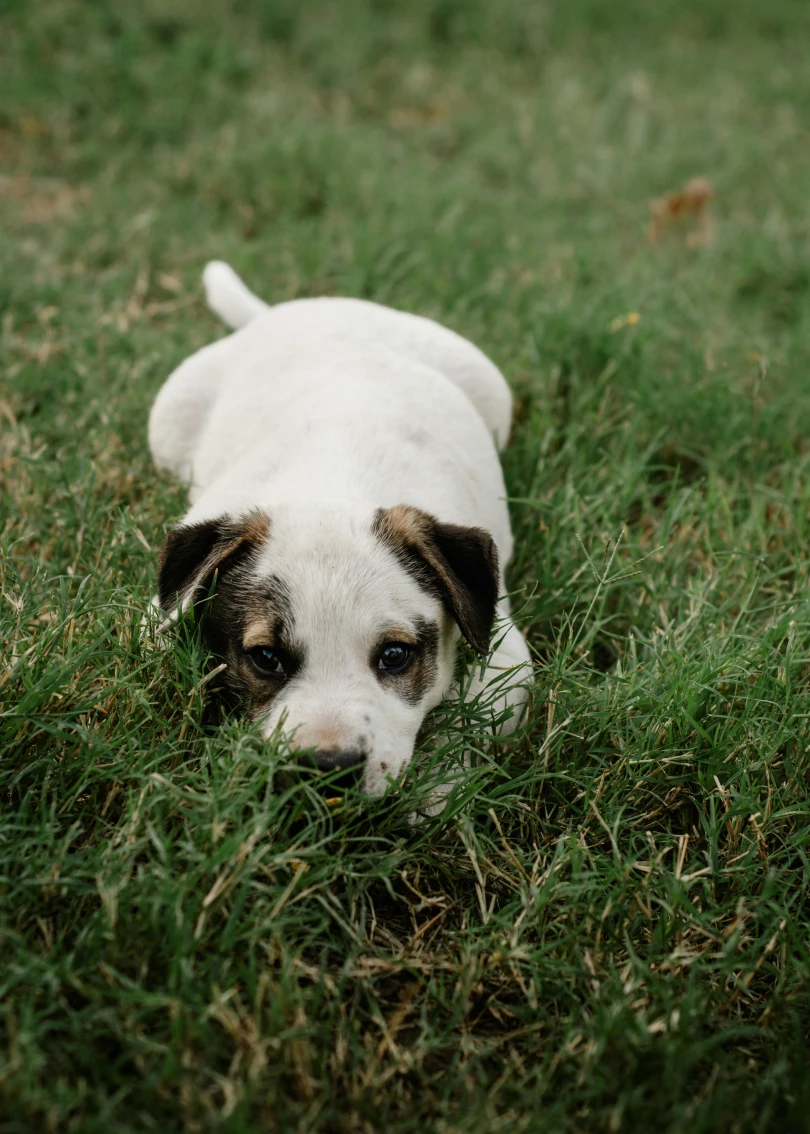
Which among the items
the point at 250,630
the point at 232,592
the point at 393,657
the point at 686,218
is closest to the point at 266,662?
the point at 250,630

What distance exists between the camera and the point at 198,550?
3041 millimetres

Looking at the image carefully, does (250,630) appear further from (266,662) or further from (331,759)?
(331,759)

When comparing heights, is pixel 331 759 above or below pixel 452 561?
below

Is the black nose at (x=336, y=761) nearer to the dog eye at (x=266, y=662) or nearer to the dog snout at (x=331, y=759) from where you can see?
the dog snout at (x=331, y=759)

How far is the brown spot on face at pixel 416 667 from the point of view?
2.94 metres

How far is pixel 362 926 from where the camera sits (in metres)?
2.62

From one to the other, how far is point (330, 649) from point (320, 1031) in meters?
0.96

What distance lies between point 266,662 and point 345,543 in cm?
41

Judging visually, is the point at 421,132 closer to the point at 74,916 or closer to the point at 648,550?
the point at 648,550

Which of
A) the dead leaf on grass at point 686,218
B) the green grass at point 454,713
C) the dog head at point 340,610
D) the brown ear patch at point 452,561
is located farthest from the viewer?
the dead leaf on grass at point 686,218

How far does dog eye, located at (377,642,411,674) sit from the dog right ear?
48cm

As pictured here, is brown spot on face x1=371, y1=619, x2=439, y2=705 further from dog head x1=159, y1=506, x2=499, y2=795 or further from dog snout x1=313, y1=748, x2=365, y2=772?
dog snout x1=313, y1=748, x2=365, y2=772

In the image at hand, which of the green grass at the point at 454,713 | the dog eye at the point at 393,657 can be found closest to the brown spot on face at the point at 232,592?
the green grass at the point at 454,713

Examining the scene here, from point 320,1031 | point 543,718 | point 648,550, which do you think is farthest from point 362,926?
point 648,550
